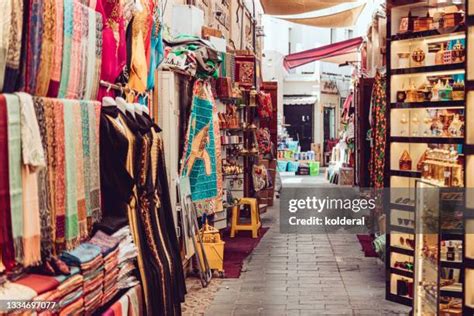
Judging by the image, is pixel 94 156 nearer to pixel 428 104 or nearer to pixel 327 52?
pixel 428 104

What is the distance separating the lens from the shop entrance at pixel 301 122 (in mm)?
28266

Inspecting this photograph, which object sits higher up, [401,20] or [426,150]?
[401,20]

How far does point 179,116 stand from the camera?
686cm

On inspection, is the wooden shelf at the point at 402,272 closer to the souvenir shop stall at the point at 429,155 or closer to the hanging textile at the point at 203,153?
the souvenir shop stall at the point at 429,155

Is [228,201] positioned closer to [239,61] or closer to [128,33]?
[239,61]

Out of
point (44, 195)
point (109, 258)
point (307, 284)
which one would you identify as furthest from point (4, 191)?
point (307, 284)

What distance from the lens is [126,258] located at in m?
3.97

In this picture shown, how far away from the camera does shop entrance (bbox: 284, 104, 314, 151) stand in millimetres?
28266

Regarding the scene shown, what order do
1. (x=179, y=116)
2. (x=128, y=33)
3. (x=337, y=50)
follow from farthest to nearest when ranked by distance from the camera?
1. (x=337, y=50)
2. (x=179, y=116)
3. (x=128, y=33)

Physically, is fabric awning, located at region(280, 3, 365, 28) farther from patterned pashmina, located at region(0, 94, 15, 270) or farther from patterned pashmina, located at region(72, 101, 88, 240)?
patterned pashmina, located at region(0, 94, 15, 270)

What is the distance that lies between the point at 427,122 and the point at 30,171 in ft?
14.2

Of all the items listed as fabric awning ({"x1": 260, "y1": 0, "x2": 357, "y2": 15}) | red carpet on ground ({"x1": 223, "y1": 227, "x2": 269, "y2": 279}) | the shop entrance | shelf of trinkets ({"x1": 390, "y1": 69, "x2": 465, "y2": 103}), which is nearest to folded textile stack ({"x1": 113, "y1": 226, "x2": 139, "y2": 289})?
shelf of trinkets ({"x1": 390, "y1": 69, "x2": 465, "y2": 103})

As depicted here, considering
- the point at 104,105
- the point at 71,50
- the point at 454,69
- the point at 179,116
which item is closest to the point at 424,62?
the point at 454,69

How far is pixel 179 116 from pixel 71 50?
A: 357 cm
